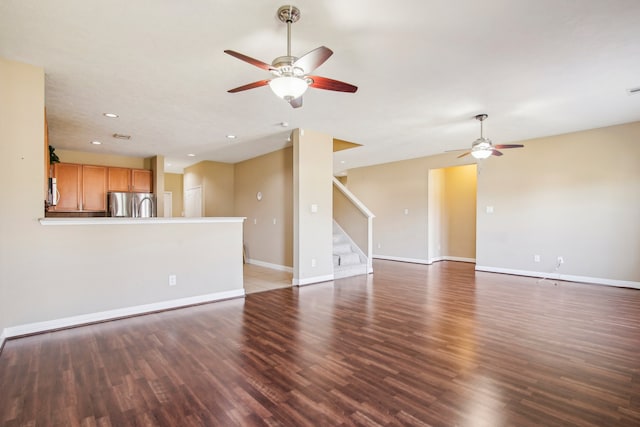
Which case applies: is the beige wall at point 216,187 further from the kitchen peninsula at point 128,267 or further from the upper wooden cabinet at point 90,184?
the kitchen peninsula at point 128,267

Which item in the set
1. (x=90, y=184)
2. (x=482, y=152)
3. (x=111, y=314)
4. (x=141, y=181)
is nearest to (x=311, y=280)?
(x=111, y=314)

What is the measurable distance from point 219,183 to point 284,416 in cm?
725

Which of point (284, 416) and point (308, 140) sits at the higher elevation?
point (308, 140)

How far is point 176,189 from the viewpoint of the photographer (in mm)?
10195

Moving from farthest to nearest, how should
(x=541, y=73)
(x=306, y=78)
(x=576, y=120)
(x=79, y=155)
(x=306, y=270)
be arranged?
(x=79, y=155), (x=306, y=270), (x=576, y=120), (x=541, y=73), (x=306, y=78)

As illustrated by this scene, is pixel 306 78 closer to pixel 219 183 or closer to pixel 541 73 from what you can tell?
pixel 541 73

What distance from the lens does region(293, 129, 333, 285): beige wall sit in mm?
5258

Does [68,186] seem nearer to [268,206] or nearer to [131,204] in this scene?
[131,204]

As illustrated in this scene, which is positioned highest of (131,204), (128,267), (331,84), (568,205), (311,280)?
(331,84)

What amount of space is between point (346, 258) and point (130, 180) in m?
5.25

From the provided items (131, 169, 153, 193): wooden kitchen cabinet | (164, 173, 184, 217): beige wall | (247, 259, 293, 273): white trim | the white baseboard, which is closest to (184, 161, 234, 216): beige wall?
(131, 169, 153, 193): wooden kitchen cabinet

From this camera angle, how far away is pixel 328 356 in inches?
104

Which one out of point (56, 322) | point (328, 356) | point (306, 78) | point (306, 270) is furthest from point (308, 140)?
point (56, 322)

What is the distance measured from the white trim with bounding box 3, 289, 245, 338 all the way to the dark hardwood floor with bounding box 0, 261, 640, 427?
12cm
